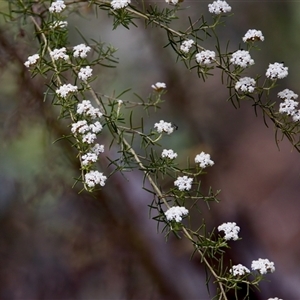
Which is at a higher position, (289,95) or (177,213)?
(289,95)

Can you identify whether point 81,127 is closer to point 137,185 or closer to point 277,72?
point 277,72

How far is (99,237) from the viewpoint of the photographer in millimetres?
748

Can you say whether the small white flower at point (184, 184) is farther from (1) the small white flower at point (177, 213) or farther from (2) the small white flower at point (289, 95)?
(2) the small white flower at point (289, 95)

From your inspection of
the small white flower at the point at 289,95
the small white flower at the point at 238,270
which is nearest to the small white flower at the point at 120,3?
the small white flower at the point at 289,95

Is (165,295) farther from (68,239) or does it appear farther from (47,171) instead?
(47,171)

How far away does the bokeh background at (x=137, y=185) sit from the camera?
725 mm

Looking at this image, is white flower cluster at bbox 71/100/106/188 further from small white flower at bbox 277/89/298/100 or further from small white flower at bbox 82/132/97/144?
small white flower at bbox 277/89/298/100

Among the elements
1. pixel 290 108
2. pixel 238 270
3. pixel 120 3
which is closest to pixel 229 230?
pixel 238 270

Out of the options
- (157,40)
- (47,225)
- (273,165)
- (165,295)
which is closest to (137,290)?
(165,295)

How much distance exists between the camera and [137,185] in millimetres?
785

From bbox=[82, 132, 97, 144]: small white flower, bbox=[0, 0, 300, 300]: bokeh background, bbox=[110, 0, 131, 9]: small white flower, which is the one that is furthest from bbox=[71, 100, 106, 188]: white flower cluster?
bbox=[0, 0, 300, 300]: bokeh background

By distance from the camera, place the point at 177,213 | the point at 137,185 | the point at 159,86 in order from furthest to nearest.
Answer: the point at 137,185
the point at 159,86
the point at 177,213

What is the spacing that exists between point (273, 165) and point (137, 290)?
0.33 metres

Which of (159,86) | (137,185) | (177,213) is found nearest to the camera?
(177,213)
